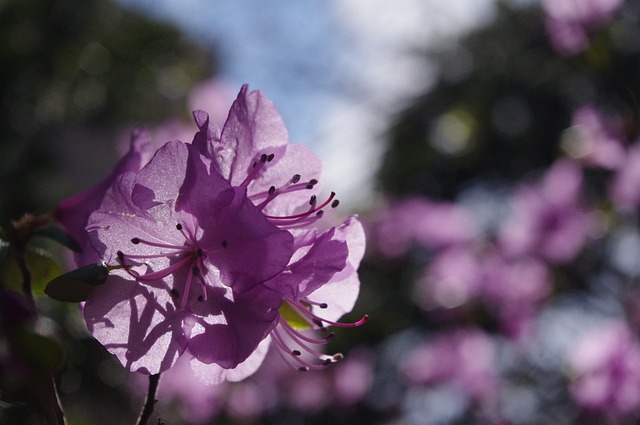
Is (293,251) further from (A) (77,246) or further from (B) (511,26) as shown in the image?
(B) (511,26)

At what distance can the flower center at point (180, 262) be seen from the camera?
0.74 metres

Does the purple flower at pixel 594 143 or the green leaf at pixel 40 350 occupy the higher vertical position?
the green leaf at pixel 40 350

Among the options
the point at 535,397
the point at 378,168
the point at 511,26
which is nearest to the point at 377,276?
the point at 378,168

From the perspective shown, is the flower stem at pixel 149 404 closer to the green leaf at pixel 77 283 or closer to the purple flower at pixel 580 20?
the green leaf at pixel 77 283

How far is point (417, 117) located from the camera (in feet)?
13.7

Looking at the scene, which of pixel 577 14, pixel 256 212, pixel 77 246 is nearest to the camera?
pixel 256 212

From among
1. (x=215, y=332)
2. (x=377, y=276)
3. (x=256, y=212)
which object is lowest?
(x=377, y=276)

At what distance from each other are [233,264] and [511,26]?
3543 mm

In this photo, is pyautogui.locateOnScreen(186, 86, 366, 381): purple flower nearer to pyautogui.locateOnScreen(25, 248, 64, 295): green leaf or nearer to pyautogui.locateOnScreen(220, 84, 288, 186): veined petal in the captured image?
pyautogui.locateOnScreen(220, 84, 288, 186): veined petal

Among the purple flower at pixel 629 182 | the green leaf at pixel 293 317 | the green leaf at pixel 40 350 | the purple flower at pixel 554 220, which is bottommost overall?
the purple flower at pixel 554 220

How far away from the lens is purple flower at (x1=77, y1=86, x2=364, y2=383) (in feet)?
2.35

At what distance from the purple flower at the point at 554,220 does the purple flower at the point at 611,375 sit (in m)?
0.47

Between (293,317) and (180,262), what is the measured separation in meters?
0.15

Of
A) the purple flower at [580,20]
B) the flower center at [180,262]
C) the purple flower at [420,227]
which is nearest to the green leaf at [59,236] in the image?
the flower center at [180,262]
